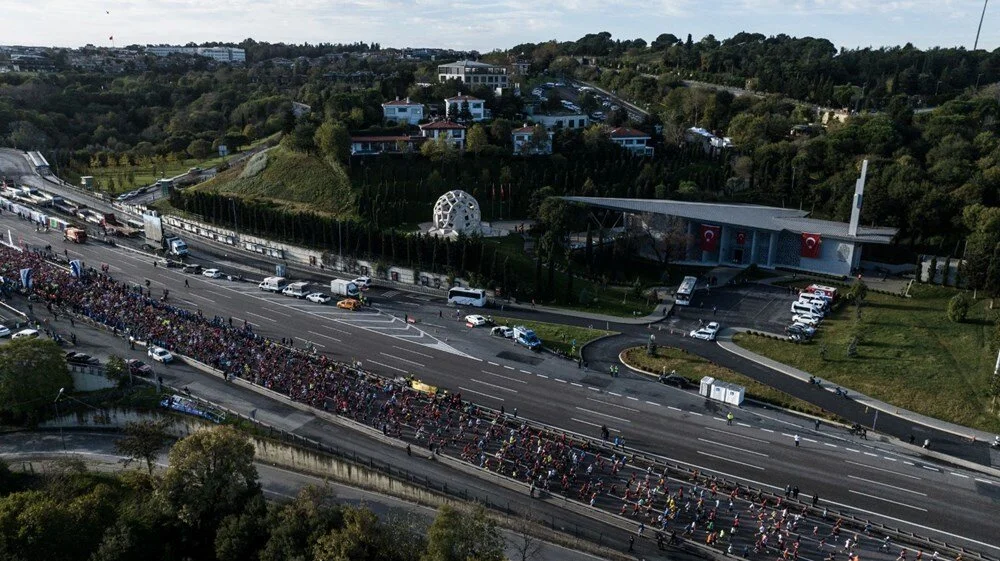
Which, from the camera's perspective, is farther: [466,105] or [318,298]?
[466,105]

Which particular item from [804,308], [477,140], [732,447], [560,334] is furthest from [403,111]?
[732,447]

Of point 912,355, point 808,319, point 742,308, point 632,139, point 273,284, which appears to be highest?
point 632,139

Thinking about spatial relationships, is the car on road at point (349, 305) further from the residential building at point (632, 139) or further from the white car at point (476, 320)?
the residential building at point (632, 139)

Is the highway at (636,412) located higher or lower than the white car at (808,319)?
lower

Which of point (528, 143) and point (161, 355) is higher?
point (528, 143)

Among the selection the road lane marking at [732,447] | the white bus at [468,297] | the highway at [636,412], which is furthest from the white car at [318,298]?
the road lane marking at [732,447]

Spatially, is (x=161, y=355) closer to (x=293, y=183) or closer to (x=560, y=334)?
(x=560, y=334)
